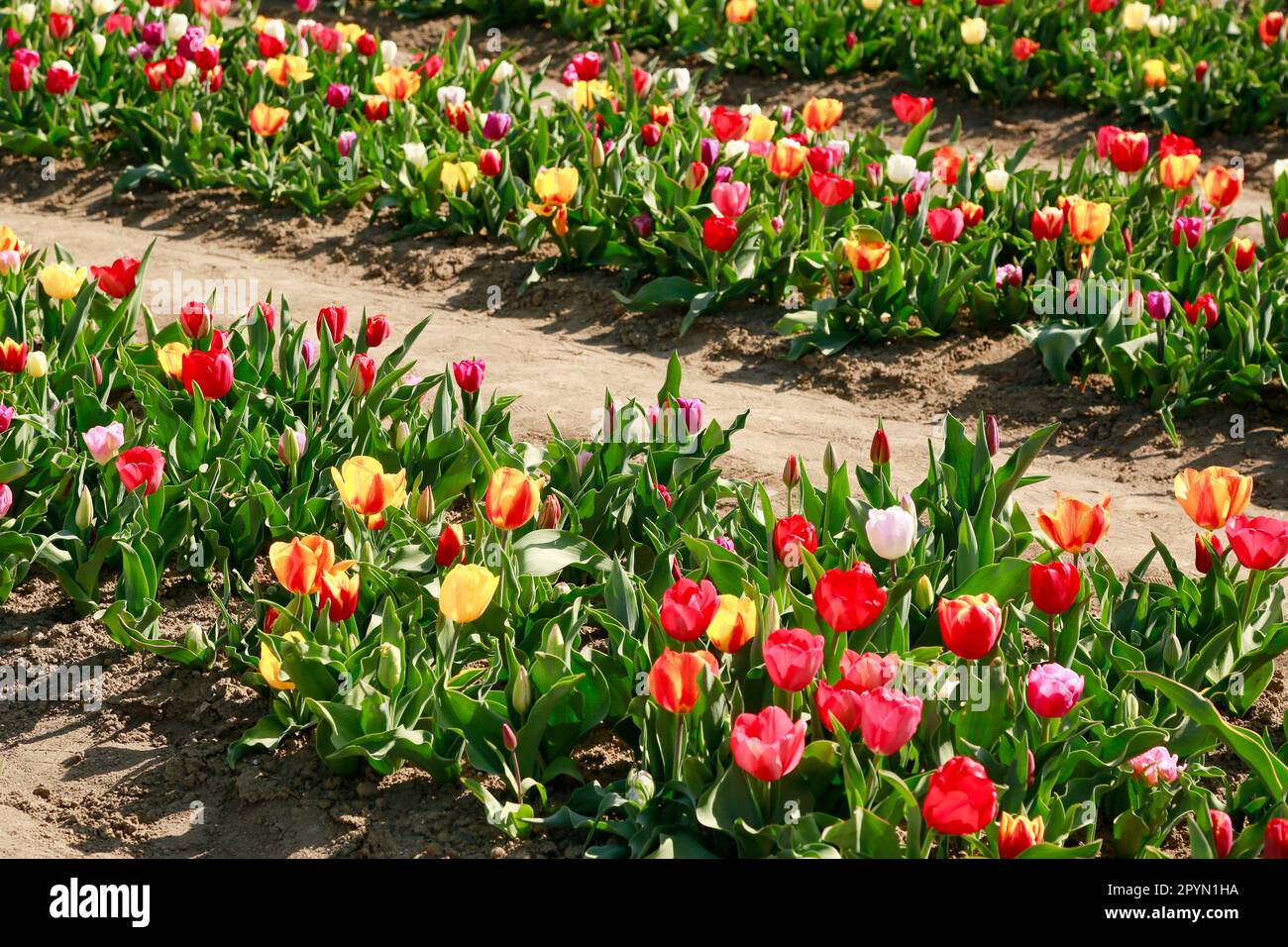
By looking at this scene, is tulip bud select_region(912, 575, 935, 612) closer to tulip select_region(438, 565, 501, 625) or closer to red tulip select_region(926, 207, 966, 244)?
tulip select_region(438, 565, 501, 625)

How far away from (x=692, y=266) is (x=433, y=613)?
265 centimetres

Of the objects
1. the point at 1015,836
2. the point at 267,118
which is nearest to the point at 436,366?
the point at 267,118

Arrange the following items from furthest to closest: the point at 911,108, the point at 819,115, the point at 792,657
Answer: the point at 911,108
the point at 819,115
the point at 792,657

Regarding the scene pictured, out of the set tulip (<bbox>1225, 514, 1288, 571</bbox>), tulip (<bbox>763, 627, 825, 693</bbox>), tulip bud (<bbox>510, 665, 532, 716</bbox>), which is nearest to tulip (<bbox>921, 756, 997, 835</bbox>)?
tulip (<bbox>763, 627, 825, 693</bbox>)

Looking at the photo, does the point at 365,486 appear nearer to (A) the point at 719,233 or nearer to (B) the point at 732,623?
(B) the point at 732,623

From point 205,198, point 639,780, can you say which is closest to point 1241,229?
point 205,198

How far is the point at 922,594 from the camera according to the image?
139 inches

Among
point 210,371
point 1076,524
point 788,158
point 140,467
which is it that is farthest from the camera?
point 788,158

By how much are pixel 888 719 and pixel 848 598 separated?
11.2 inches

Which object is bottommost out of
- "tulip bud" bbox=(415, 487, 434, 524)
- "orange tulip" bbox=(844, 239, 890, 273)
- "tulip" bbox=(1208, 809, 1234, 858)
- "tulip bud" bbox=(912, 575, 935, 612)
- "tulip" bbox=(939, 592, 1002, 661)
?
"tulip" bbox=(1208, 809, 1234, 858)

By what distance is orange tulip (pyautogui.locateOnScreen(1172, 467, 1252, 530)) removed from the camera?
3346 mm

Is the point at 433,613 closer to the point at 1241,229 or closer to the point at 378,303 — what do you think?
the point at 378,303

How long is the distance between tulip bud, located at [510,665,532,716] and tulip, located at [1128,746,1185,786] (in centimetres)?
119
